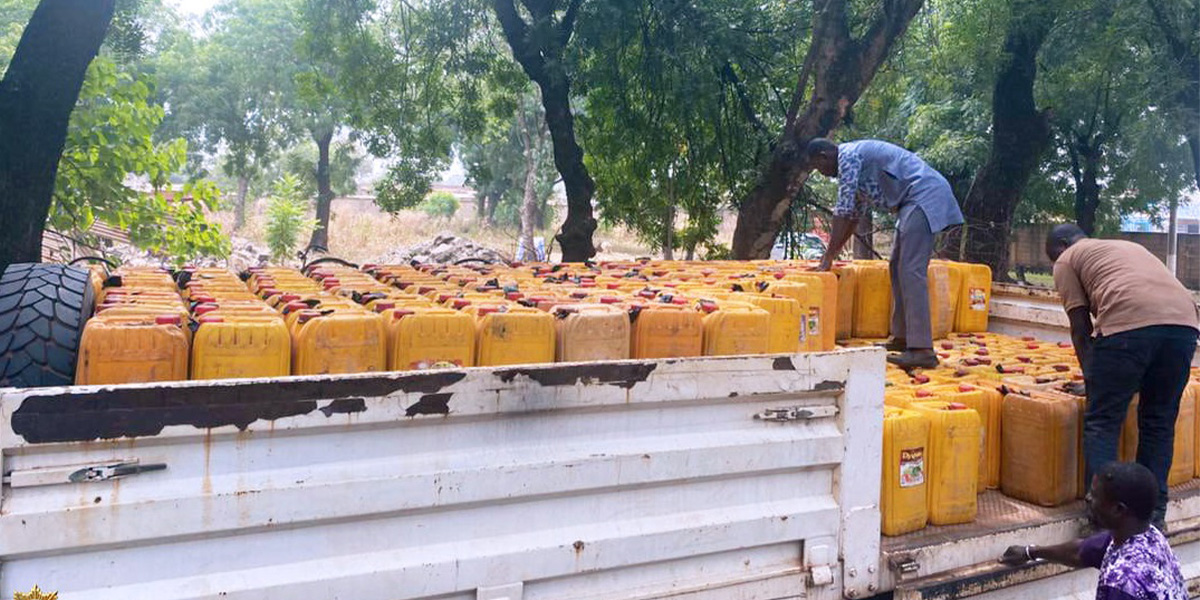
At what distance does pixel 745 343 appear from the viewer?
3.10 metres

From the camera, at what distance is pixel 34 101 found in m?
5.75

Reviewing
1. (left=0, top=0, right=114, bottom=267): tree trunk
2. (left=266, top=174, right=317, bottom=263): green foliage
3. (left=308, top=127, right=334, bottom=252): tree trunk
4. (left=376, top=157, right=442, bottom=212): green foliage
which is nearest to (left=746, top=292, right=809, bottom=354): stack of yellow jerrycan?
(left=0, top=0, right=114, bottom=267): tree trunk

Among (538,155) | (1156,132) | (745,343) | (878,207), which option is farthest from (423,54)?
(538,155)

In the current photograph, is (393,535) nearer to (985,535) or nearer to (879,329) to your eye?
(985,535)

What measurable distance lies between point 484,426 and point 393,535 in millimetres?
355

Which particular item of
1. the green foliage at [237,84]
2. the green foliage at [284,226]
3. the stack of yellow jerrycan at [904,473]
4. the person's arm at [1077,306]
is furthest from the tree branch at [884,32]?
the green foliage at [237,84]

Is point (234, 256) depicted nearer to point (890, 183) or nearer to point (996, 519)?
point (890, 183)

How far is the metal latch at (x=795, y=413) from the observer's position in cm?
272

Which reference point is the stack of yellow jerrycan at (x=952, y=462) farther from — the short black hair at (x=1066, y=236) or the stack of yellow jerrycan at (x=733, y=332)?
the short black hair at (x=1066, y=236)

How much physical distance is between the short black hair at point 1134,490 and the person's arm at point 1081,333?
1.12 meters

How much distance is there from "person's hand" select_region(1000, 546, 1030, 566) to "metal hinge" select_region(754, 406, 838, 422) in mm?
932

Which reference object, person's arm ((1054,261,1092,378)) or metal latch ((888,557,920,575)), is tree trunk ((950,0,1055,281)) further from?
metal latch ((888,557,920,575))

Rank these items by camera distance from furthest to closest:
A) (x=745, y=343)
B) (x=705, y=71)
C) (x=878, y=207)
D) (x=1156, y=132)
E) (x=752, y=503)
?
(x=1156, y=132) < (x=705, y=71) < (x=878, y=207) < (x=745, y=343) < (x=752, y=503)

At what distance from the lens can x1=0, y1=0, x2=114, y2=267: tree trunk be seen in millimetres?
5727
